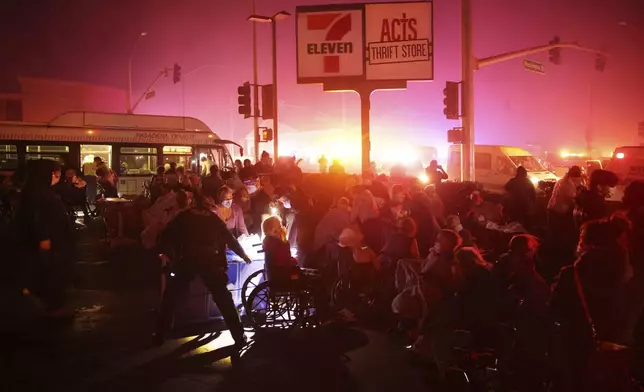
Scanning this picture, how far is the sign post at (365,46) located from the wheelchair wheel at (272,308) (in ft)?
26.1

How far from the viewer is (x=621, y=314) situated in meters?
4.89

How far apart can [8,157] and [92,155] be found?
2931mm

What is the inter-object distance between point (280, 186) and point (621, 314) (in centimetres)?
727

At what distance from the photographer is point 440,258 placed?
6793 millimetres

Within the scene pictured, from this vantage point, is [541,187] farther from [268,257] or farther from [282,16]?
[268,257]

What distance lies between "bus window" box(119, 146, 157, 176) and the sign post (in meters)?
10.6

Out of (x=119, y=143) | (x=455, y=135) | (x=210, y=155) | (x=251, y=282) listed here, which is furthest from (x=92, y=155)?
(x=251, y=282)

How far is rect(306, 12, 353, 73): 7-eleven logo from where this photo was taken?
1628 cm

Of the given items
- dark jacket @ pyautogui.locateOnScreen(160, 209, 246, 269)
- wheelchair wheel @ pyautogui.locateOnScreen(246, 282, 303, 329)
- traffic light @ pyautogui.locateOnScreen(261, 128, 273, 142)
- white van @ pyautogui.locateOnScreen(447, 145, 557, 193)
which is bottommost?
wheelchair wheel @ pyautogui.locateOnScreen(246, 282, 303, 329)

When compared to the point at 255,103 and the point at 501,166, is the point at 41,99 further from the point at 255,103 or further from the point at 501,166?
the point at 501,166

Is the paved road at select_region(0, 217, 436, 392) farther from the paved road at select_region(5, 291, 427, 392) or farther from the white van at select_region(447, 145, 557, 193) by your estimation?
the white van at select_region(447, 145, 557, 193)

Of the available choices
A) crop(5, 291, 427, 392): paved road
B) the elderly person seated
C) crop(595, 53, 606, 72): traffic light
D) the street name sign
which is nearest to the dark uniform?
crop(5, 291, 427, 392): paved road

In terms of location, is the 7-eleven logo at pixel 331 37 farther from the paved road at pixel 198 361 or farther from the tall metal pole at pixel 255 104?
the paved road at pixel 198 361

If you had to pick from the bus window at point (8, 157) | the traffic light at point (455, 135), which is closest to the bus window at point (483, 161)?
the traffic light at point (455, 135)
